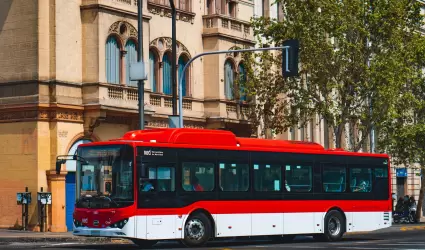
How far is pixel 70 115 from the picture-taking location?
39.8 metres

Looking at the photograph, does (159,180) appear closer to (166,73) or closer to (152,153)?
(152,153)

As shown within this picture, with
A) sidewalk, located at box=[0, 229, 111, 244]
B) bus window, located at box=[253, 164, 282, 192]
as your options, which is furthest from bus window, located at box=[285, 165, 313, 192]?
sidewalk, located at box=[0, 229, 111, 244]

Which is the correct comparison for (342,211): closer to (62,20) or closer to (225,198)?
(225,198)

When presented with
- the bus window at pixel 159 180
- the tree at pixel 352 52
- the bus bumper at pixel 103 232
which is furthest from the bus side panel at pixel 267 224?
the tree at pixel 352 52

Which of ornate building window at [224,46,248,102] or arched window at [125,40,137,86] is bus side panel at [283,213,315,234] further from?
ornate building window at [224,46,248,102]

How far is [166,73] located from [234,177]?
55.4 feet

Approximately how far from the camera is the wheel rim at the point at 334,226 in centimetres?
3292

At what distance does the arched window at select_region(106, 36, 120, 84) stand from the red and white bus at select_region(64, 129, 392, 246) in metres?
11.6

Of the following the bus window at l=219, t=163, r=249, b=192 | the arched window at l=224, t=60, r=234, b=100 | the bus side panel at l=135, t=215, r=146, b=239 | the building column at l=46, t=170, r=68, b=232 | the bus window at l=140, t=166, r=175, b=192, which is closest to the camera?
the bus side panel at l=135, t=215, r=146, b=239

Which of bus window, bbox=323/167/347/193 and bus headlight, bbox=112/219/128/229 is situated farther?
bus window, bbox=323/167/347/193

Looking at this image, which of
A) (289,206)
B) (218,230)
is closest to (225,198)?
(218,230)

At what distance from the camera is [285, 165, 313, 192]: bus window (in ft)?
102

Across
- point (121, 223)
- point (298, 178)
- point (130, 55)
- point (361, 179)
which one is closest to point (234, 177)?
point (298, 178)

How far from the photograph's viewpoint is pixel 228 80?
159ft
